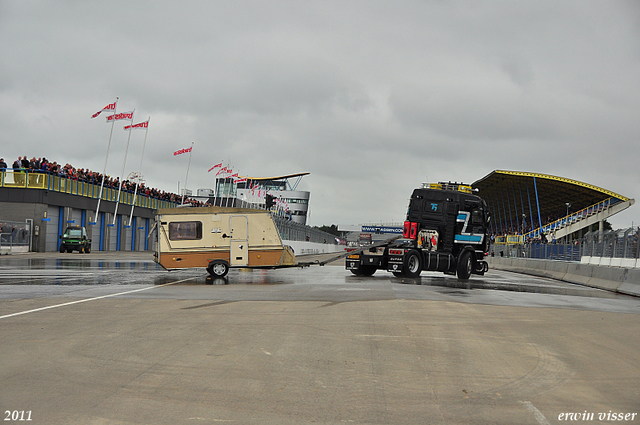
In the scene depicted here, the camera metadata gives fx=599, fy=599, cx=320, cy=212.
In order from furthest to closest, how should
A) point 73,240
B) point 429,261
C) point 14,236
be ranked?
point 73,240
point 14,236
point 429,261

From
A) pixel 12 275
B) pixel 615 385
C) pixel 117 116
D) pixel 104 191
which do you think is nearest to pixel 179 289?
pixel 12 275

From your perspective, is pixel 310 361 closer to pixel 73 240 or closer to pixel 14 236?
pixel 14 236

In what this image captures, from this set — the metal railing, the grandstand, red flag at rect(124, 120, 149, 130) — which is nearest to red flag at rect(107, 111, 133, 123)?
red flag at rect(124, 120, 149, 130)

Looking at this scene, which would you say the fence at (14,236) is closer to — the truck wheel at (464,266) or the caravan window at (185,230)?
the caravan window at (185,230)

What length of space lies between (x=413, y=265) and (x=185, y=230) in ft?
29.7

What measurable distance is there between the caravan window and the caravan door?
116 centimetres

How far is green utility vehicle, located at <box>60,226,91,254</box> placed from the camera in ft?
157

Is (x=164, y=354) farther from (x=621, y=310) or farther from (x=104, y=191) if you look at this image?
(x=104, y=191)

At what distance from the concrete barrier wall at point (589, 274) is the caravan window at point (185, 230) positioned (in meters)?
14.7

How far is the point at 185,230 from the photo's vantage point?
69.5 ft

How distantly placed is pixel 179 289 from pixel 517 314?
9226 mm

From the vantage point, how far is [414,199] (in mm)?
24844

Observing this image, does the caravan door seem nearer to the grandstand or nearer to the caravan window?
the caravan window

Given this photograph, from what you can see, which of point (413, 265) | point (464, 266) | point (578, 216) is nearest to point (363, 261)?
point (413, 265)
